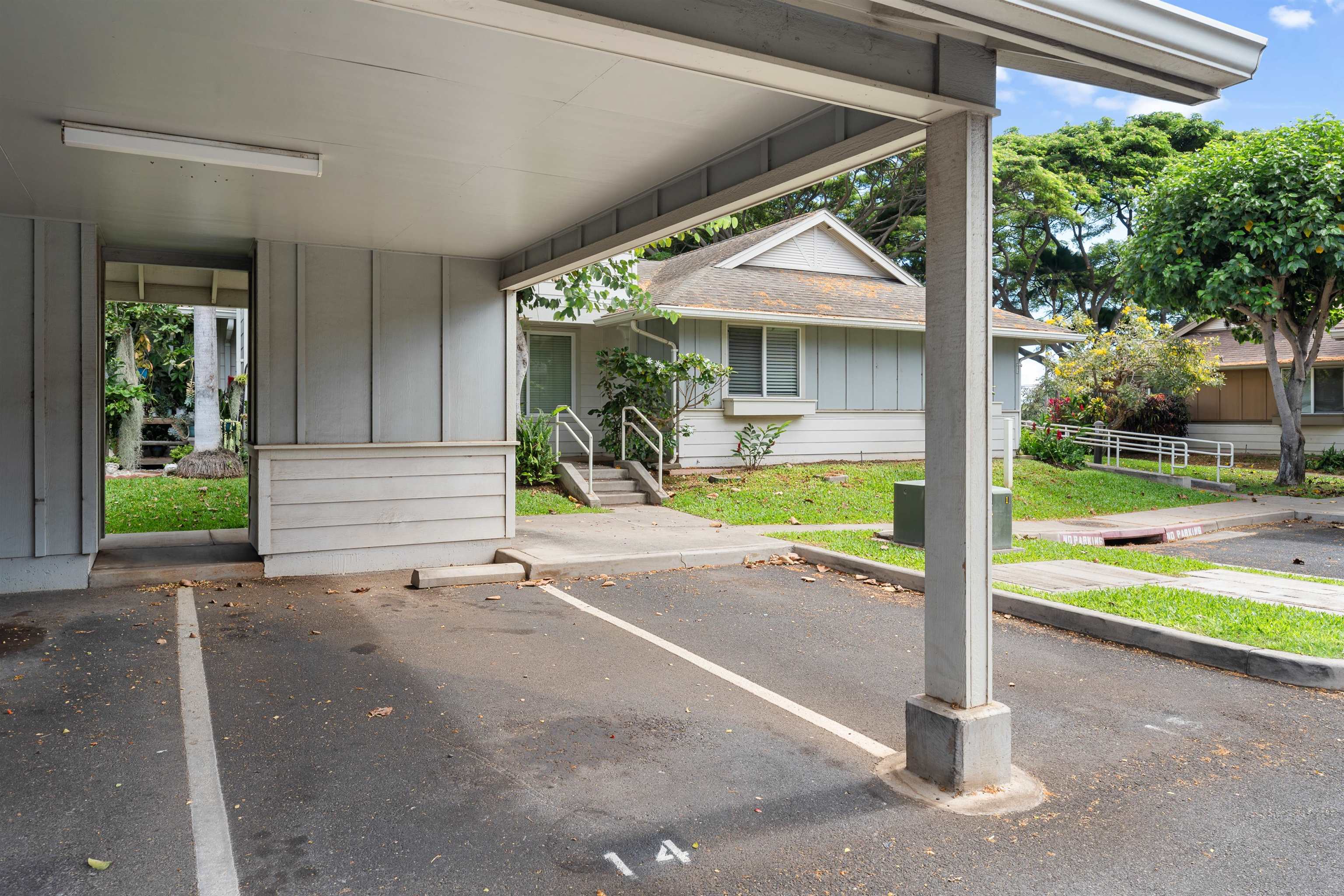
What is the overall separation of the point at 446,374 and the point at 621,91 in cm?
514

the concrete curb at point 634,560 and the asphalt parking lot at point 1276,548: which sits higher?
the concrete curb at point 634,560

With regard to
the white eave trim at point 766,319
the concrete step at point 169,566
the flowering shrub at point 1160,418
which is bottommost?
the concrete step at point 169,566

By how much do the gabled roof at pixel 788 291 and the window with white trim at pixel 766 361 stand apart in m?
Result: 0.58

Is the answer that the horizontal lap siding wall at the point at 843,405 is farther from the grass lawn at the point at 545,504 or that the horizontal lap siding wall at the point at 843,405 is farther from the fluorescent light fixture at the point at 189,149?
the fluorescent light fixture at the point at 189,149

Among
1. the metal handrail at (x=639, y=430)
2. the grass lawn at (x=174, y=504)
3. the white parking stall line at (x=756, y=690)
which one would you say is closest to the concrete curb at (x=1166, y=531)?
the metal handrail at (x=639, y=430)

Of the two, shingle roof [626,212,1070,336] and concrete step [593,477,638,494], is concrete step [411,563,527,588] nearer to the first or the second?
concrete step [593,477,638,494]

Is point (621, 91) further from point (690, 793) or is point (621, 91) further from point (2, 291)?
point (2, 291)

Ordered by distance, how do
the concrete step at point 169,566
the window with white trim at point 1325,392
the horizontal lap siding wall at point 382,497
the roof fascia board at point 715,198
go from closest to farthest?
the roof fascia board at point 715,198, the concrete step at point 169,566, the horizontal lap siding wall at point 382,497, the window with white trim at point 1325,392

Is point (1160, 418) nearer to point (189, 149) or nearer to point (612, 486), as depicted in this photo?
point (612, 486)

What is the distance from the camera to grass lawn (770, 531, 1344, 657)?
589 cm

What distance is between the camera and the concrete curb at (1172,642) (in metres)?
5.30

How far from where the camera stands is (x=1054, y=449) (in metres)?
19.0

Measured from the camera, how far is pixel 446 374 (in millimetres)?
9312

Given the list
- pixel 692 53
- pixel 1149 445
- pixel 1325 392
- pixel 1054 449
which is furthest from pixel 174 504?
pixel 1325 392
